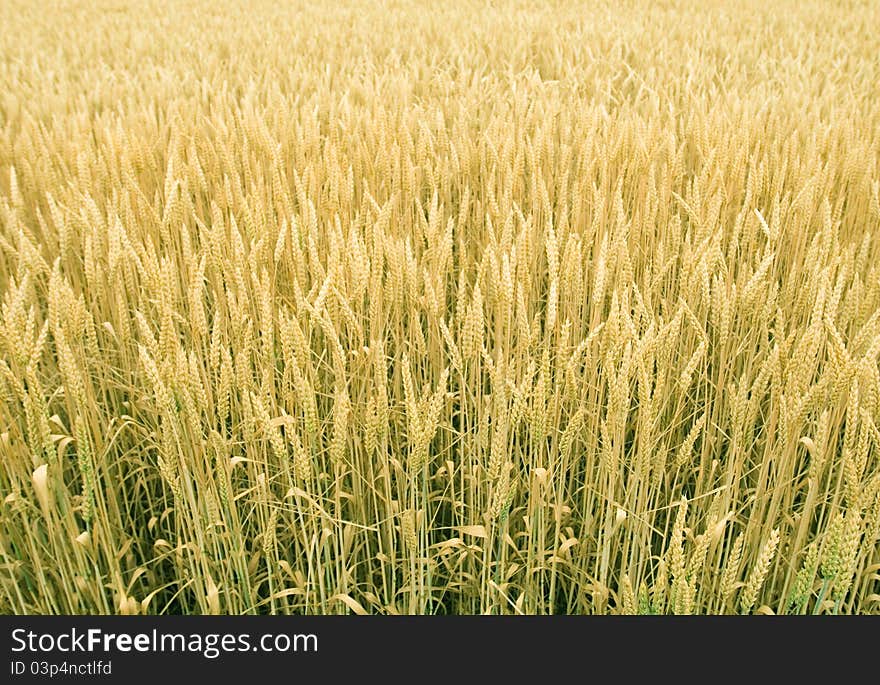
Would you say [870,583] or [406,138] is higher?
[406,138]

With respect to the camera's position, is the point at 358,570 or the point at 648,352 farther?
the point at 358,570

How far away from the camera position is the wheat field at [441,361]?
1060mm

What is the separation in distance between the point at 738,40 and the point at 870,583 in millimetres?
3798

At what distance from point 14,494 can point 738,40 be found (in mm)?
4447

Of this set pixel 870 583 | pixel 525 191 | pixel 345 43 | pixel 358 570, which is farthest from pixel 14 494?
pixel 345 43

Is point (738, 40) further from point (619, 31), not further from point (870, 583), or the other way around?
point (870, 583)

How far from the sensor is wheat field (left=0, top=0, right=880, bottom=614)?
3.48ft

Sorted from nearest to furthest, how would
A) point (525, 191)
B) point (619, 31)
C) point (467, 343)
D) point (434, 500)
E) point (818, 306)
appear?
point (818, 306) < point (467, 343) < point (434, 500) < point (525, 191) < point (619, 31)

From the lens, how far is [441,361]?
1.52 metres

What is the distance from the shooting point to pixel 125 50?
4.18 meters

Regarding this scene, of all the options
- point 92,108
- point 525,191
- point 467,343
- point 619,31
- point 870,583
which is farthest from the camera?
point 619,31

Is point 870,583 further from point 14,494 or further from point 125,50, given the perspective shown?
point 125,50

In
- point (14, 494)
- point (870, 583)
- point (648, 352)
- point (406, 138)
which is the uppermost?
point (406, 138)

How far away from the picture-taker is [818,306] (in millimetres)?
1028
